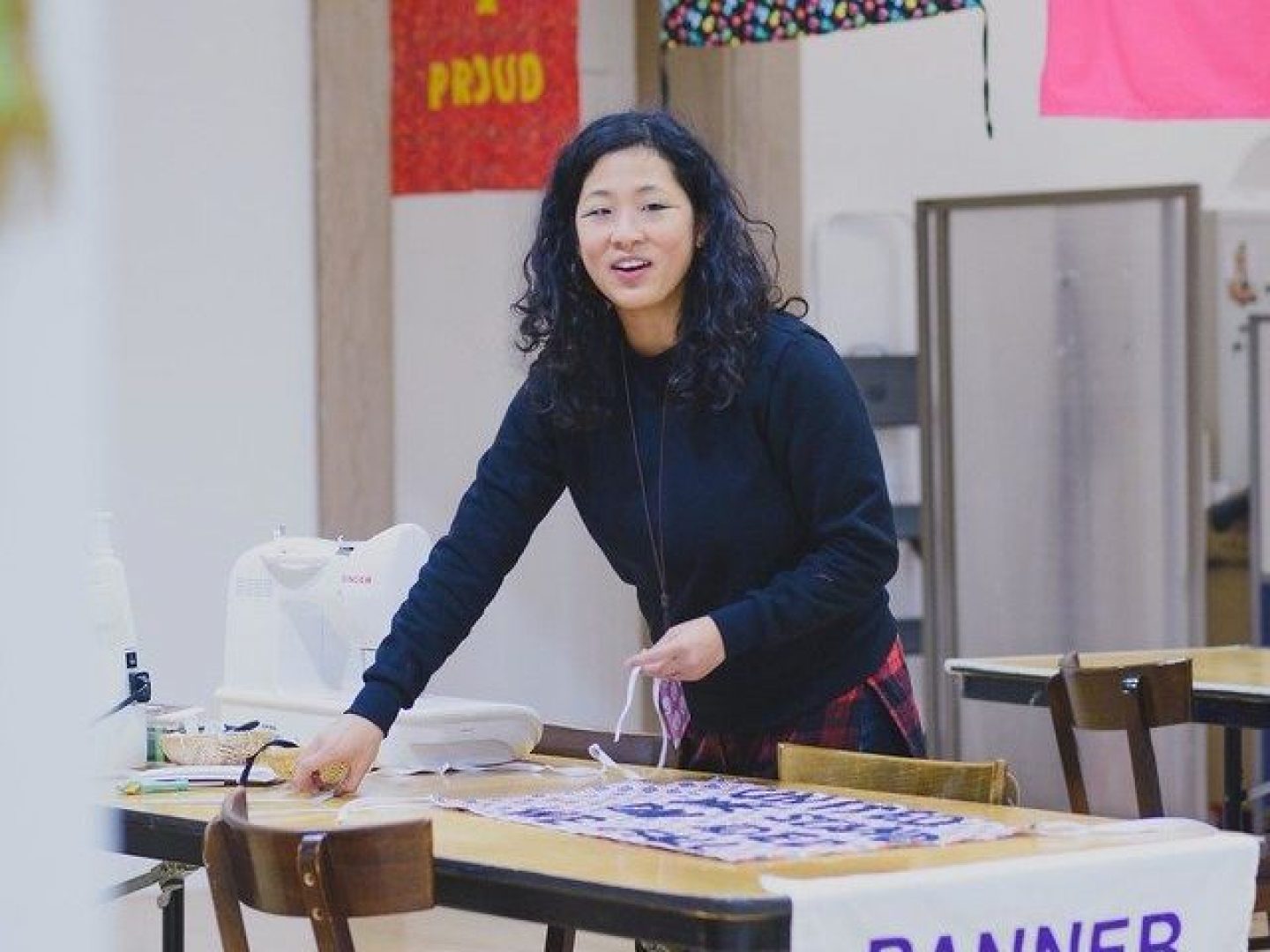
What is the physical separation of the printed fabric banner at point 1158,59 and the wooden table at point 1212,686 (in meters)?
1.27

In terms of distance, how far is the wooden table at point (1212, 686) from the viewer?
367 centimetres

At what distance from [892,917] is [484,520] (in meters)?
1.07

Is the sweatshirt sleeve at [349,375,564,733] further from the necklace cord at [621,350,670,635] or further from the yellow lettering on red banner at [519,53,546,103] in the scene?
the yellow lettering on red banner at [519,53,546,103]

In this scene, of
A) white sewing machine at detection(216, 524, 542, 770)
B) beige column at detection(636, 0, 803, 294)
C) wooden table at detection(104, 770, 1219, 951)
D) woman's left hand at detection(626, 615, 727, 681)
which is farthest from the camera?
beige column at detection(636, 0, 803, 294)

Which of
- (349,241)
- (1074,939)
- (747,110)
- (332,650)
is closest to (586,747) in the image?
(332,650)

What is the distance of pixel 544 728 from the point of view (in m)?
3.19

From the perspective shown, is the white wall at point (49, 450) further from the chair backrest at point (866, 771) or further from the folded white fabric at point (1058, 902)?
the chair backrest at point (866, 771)

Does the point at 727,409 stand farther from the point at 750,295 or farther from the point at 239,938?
the point at 239,938

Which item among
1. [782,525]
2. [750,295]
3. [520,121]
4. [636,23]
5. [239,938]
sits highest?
[636,23]

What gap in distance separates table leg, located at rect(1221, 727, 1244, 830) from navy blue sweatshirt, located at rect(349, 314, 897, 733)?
5.72 ft

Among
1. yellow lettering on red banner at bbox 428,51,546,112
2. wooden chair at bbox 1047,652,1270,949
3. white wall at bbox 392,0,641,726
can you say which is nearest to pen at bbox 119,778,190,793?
wooden chair at bbox 1047,652,1270,949

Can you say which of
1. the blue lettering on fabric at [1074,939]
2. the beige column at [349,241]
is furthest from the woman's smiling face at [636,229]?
the beige column at [349,241]

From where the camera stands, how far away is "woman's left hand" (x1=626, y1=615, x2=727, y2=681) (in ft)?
7.62

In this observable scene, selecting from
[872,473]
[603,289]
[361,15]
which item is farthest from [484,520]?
[361,15]
